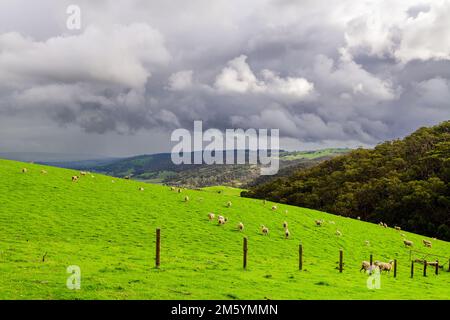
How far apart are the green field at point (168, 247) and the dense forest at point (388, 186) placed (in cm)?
4189

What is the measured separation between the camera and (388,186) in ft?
Result: 408

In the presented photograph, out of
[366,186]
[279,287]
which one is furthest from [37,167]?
[366,186]

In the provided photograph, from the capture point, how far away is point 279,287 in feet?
77.8

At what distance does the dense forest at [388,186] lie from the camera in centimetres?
10756

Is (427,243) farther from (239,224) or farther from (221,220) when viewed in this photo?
(221,220)

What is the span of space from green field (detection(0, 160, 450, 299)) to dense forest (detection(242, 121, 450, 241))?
1649 inches

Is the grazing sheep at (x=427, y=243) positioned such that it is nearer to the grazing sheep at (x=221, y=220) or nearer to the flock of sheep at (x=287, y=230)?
the flock of sheep at (x=287, y=230)

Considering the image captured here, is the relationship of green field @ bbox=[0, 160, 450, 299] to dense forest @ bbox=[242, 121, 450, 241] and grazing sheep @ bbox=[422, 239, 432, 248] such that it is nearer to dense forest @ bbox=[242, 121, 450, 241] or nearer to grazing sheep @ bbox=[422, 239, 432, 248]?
grazing sheep @ bbox=[422, 239, 432, 248]

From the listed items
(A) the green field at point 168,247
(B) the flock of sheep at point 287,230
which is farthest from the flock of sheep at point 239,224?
(A) the green field at point 168,247

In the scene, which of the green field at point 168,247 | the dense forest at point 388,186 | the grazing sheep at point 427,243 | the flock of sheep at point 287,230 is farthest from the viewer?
the dense forest at point 388,186

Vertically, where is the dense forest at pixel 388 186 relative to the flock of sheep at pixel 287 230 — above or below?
above

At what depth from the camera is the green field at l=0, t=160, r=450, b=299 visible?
70.9ft

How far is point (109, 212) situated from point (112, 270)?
25324mm

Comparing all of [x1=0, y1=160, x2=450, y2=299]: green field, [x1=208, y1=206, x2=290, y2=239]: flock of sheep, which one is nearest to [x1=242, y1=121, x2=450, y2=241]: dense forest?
[x1=0, y1=160, x2=450, y2=299]: green field
